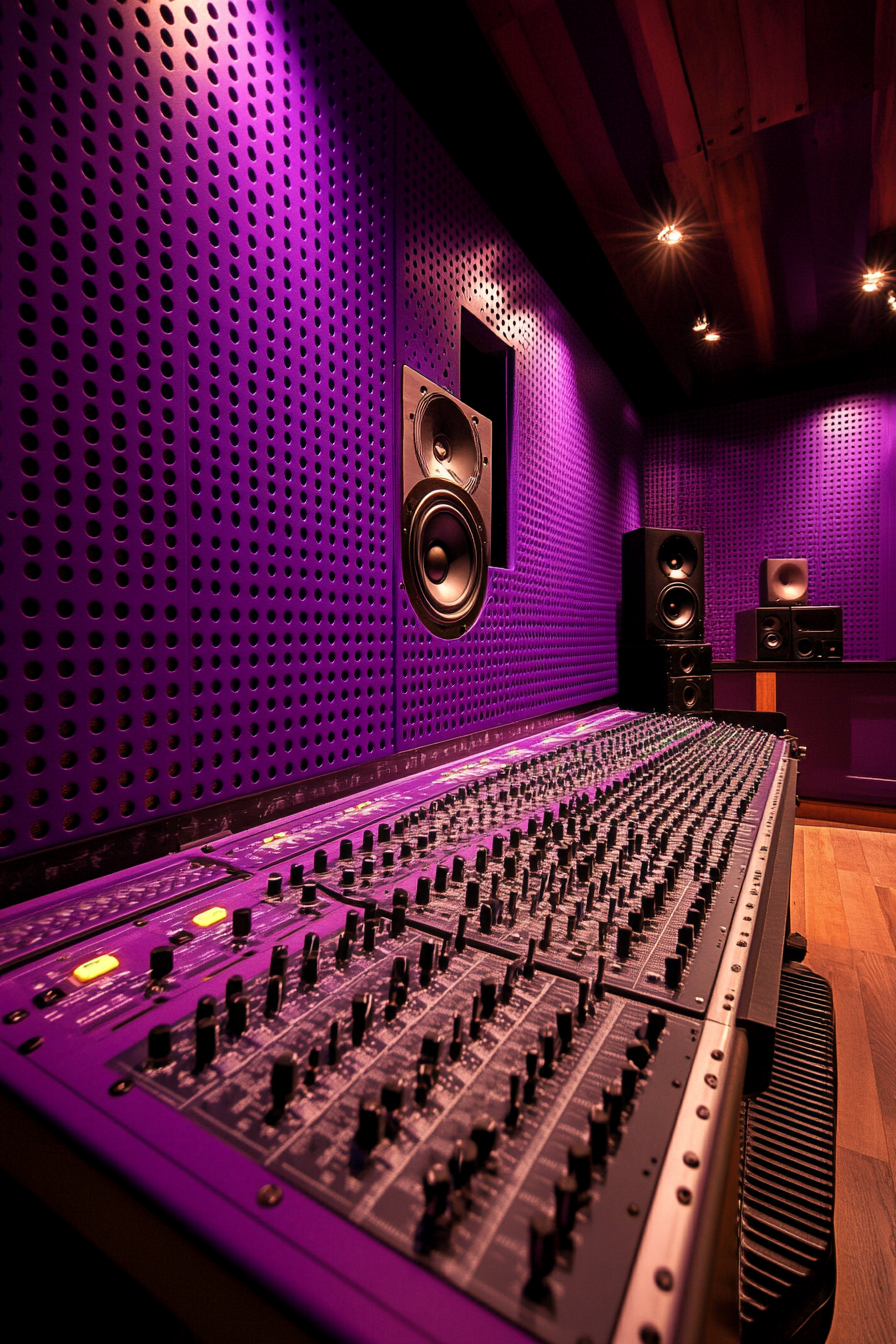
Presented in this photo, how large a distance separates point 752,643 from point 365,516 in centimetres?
377

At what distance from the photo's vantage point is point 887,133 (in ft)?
7.83

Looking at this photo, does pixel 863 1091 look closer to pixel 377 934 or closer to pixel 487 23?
pixel 377 934

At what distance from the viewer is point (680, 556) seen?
360cm

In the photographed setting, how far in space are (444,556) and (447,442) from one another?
34 cm

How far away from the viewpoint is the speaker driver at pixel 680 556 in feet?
11.7

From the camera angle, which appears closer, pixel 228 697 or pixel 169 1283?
pixel 169 1283

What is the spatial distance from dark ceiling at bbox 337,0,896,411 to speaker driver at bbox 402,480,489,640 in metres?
1.06

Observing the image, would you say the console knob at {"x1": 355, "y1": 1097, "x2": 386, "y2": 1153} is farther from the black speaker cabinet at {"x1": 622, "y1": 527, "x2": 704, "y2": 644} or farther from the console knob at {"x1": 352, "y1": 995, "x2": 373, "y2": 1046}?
the black speaker cabinet at {"x1": 622, "y1": 527, "x2": 704, "y2": 644}

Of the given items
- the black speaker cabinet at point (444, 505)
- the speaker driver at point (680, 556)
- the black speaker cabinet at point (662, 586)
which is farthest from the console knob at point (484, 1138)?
the speaker driver at point (680, 556)

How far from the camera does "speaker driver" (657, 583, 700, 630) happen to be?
11.5 feet

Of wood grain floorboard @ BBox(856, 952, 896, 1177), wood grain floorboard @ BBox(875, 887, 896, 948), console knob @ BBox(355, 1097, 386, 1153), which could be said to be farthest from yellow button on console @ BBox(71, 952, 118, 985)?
wood grain floorboard @ BBox(875, 887, 896, 948)

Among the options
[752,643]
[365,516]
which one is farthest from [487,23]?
[752,643]

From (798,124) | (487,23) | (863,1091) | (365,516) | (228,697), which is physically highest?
(798,124)

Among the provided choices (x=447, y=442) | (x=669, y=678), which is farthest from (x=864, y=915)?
(x=447, y=442)
